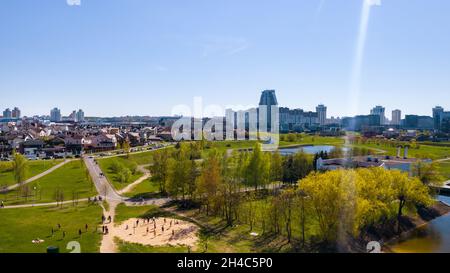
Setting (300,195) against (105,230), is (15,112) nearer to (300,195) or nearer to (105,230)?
(105,230)

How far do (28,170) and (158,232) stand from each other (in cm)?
2287

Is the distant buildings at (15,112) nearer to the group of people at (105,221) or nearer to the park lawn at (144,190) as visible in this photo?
the park lawn at (144,190)

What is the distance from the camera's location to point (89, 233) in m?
17.6

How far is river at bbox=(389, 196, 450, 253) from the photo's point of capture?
18219mm

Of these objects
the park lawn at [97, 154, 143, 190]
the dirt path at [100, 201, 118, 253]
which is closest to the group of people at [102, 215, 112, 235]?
the dirt path at [100, 201, 118, 253]

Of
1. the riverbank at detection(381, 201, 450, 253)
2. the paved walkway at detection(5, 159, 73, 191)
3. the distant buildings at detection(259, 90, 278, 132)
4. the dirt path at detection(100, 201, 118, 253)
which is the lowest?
the riverbank at detection(381, 201, 450, 253)

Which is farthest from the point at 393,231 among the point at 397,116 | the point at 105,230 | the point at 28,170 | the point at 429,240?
the point at 397,116

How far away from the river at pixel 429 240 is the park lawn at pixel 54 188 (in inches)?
834

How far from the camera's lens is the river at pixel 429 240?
18219 millimetres

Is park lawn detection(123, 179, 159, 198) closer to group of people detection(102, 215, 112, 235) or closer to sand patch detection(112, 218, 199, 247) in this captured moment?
group of people detection(102, 215, 112, 235)

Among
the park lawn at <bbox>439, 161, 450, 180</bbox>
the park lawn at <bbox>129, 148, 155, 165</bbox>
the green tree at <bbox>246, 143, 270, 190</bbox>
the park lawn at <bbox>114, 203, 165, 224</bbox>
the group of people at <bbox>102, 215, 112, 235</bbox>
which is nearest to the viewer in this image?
the group of people at <bbox>102, 215, 112, 235</bbox>

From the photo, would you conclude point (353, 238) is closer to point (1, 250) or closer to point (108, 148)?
point (1, 250)

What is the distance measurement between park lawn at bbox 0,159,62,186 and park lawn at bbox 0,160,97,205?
1749 mm
